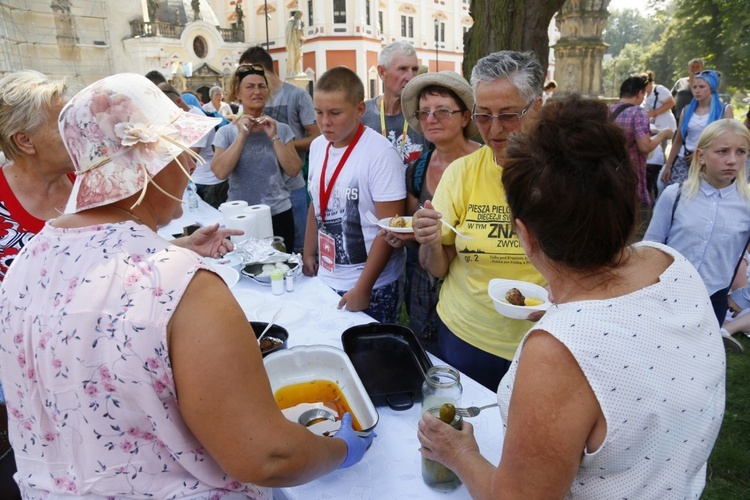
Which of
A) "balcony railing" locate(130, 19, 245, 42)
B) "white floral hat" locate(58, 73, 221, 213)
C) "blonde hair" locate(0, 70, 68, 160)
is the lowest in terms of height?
"white floral hat" locate(58, 73, 221, 213)

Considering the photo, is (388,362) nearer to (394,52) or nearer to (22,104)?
(22,104)

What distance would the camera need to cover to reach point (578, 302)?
1.00 metres

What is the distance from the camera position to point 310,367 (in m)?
1.82

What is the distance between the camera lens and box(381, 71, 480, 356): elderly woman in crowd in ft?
8.57

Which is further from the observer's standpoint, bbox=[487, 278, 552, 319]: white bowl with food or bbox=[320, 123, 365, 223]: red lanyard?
bbox=[320, 123, 365, 223]: red lanyard

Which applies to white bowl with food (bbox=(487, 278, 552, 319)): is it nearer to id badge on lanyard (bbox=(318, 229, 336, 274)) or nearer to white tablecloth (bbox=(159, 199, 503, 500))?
white tablecloth (bbox=(159, 199, 503, 500))

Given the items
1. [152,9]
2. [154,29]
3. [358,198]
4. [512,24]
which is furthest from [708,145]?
[152,9]

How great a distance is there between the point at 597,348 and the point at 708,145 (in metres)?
2.89

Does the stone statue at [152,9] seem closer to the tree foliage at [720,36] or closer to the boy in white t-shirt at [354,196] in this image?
the tree foliage at [720,36]

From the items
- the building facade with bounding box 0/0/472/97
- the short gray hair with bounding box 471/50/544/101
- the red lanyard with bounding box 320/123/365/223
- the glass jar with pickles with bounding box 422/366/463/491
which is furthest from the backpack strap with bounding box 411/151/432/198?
the building facade with bounding box 0/0/472/97

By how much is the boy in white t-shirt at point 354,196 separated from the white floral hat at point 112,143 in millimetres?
1508

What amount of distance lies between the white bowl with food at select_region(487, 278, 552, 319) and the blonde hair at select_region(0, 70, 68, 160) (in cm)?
210

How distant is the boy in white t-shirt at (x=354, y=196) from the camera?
2584 mm

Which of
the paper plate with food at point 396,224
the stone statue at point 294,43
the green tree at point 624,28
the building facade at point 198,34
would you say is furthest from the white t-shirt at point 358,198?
the green tree at point 624,28
